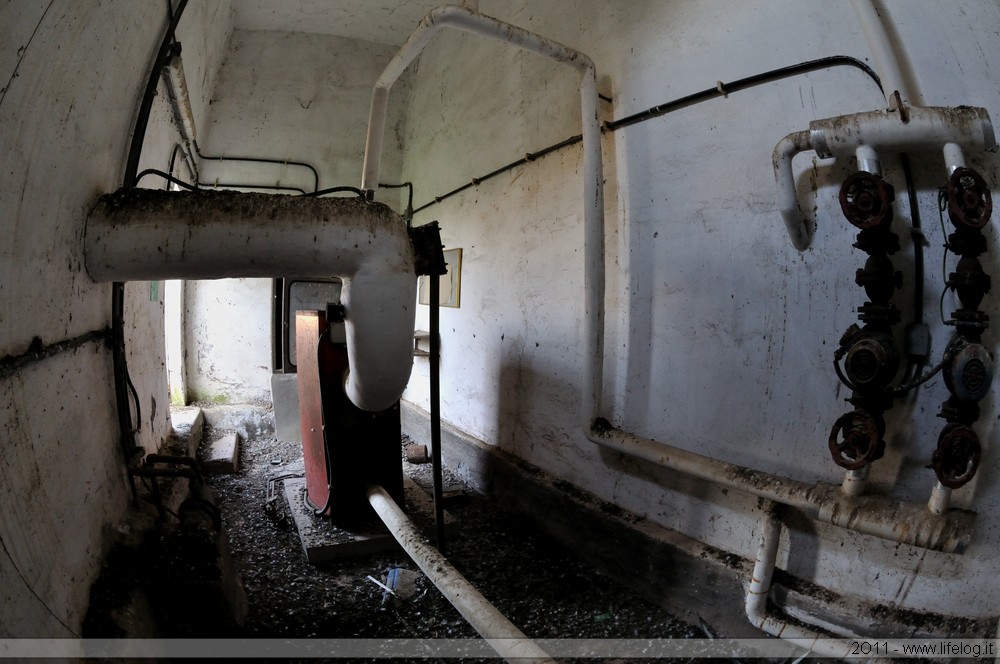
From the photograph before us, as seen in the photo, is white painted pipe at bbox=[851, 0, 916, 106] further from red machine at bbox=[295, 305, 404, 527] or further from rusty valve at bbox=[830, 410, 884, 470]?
red machine at bbox=[295, 305, 404, 527]

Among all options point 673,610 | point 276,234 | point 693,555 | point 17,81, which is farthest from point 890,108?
point 17,81

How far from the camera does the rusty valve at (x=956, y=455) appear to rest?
47.0 inches

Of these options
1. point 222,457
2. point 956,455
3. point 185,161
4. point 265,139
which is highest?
point 265,139

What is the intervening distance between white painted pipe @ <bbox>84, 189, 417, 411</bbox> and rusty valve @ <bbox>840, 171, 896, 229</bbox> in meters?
1.20

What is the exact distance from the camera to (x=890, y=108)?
124 centimetres

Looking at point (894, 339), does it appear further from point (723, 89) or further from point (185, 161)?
point (185, 161)

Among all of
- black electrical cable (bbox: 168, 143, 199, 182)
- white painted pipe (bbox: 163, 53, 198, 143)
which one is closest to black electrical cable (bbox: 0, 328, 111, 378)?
white painted pipe (bbox: 163, 53, 198, 143)

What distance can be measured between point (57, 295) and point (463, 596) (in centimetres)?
133

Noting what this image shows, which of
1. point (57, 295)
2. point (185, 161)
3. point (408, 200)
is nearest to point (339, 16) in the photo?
point (408, 200)

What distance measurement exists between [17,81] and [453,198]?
8.83 ft

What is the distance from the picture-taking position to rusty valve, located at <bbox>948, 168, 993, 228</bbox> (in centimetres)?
116

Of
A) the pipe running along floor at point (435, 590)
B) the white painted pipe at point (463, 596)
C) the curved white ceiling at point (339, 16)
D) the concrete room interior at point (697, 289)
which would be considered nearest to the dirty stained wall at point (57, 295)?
the concrete room interior at point (697, 289)

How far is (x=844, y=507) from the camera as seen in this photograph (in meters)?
1.34

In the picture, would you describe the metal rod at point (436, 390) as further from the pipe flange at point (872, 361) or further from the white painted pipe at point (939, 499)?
the white painted pipe at point (939, 499)
